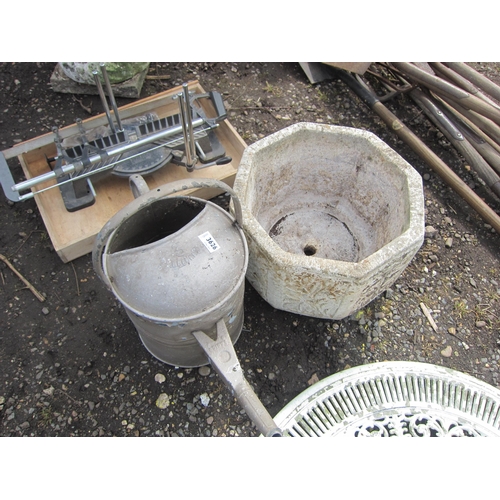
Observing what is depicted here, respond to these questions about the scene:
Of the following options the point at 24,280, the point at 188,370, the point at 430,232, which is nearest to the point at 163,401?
the point at 188,370

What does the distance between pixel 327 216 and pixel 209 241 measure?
1.10 meters

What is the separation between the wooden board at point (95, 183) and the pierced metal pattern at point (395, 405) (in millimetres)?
1357

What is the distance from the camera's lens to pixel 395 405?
205 cm

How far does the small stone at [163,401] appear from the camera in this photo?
216 cm

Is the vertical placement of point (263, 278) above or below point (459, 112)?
below

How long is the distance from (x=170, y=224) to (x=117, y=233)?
33 centimetres

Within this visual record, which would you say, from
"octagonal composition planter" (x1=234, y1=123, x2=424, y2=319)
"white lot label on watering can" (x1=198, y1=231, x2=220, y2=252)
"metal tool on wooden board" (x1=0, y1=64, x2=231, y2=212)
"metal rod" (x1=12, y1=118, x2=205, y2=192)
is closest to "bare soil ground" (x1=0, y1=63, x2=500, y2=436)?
"octagonal composition planter" (x1=234, y1=123, x2=424, y2=319)

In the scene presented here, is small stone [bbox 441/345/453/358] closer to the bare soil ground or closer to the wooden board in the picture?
the bare soil ground

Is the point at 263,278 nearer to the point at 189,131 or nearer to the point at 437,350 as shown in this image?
the point at 189,131

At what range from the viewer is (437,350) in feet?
7.79

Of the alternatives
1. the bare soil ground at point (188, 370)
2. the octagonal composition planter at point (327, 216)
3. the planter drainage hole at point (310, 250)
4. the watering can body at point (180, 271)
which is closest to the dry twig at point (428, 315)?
the bare soil ground at point (188, 370)

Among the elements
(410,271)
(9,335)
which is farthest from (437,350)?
(9,335)

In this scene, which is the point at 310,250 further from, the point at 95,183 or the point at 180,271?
the point at 95,183

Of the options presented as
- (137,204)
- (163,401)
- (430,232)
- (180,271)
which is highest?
(137,204)
